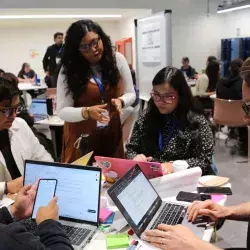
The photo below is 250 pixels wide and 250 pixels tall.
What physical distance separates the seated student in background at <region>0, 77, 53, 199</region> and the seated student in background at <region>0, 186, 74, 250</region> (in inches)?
15.5

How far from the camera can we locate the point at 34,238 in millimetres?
946

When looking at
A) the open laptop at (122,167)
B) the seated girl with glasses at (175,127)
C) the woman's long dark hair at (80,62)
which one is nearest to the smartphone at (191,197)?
the open laptop at (122,167)

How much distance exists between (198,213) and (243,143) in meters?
3.88

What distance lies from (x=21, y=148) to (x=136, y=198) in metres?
0.98

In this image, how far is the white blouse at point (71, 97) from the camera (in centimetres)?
216

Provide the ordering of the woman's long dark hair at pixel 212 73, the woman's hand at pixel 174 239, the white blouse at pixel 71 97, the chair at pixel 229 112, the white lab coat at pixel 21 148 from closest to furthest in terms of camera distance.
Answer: the woman's hand at pixel 174 239
the white lab coat at pixel 21 148
the white blouse at pixel 71 97
the chair at pixel 229 112
the woman's long dark hair at pixel 212 73

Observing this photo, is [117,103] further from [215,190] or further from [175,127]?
[215,190]

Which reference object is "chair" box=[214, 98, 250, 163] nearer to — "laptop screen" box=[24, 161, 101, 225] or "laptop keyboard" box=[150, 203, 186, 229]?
"laptop keyboard" box=[150, 203, 186, 229]

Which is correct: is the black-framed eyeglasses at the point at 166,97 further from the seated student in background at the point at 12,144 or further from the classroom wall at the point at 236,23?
the classroom wall at the point at 236,23

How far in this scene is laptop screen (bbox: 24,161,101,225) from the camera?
1327 millimetres

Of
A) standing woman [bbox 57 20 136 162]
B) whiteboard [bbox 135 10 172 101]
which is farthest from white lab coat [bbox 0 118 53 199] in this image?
whiteboard [bbox 135 10 172 101]

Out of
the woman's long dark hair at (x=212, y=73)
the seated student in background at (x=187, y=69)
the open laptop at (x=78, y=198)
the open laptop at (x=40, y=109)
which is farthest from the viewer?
the seated student in background at (x=187, y=69)

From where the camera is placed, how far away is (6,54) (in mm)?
9930

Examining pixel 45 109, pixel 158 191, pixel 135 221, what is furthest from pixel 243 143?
pixel 135 221
